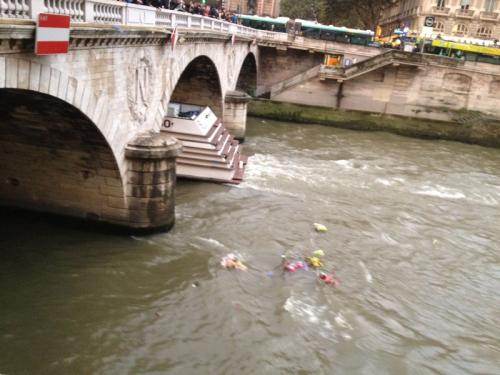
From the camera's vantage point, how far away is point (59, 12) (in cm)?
806

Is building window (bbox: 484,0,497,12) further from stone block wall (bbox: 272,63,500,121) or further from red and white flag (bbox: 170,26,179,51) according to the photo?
red and white flag (bbox: 170,26,179,51)

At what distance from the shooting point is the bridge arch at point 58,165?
10680 millimetres

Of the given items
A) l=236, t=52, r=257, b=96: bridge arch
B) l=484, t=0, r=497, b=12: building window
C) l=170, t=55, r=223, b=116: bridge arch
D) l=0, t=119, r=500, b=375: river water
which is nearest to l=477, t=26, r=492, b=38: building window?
l=484, t=0, r=497, b=12: building window

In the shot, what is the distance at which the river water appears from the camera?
891 cm

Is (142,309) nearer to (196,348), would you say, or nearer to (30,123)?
(196,348)

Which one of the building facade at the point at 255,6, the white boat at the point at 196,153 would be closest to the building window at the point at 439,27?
the building facade at the point at 255,6

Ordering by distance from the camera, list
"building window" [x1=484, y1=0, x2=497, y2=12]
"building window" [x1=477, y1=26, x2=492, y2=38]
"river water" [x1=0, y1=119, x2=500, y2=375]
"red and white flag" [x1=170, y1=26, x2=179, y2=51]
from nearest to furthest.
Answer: "river water" [x1=0, y1=119, x2=500, y2=375], "red and white flag" [x1=170, y1=26, x2=179, y2=51], "building window" [x1=484, y1=0, x2=497, y2=12], "building window" [x1=477, y1=26, x2=492, y2=38]

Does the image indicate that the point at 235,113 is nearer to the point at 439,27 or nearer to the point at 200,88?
the point at 200,88

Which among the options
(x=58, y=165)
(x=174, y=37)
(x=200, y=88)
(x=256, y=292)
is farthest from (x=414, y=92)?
(x=58, y=165)

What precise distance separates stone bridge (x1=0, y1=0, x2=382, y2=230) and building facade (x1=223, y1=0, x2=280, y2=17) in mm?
56168

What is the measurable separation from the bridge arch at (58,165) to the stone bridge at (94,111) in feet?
0.09

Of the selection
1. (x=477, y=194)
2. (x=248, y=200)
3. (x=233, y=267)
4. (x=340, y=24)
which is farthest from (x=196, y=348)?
(x=340, y=24)

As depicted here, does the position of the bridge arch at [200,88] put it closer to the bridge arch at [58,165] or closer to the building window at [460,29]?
the bridge arch at [58,165]

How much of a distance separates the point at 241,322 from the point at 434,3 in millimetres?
51914
